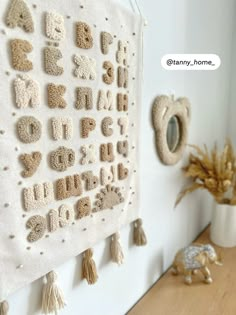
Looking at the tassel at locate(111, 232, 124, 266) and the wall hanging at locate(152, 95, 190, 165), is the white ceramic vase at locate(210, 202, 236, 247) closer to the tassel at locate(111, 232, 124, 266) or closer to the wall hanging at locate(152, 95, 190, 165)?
the wall hanging at locate(152, 95, 190, 165)

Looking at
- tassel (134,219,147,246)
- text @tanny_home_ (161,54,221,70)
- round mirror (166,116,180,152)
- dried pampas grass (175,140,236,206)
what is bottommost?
tassel (134,219,147,246)

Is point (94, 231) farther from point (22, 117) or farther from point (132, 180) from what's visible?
point (22, 117)

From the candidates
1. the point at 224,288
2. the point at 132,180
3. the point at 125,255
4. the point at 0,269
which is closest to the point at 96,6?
the point at 132,180

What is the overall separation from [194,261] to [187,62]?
2.47ft

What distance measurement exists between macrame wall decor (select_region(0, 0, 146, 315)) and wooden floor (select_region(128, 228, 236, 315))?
0.28 meters

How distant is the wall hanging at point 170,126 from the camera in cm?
90

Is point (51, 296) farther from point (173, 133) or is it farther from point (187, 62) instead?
point (187, 62)

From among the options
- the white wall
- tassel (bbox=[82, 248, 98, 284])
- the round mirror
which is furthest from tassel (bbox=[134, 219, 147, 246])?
the round mirror

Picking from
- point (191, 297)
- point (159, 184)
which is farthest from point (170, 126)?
point (191, 297)

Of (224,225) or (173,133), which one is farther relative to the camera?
(224,225)

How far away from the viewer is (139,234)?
2.89ft

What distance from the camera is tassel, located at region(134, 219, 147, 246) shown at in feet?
2.89

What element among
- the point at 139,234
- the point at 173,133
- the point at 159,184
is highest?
the point at 173,133

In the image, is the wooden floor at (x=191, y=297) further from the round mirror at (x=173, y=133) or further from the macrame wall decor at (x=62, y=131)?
the round mirror at (x=173, y=133)
